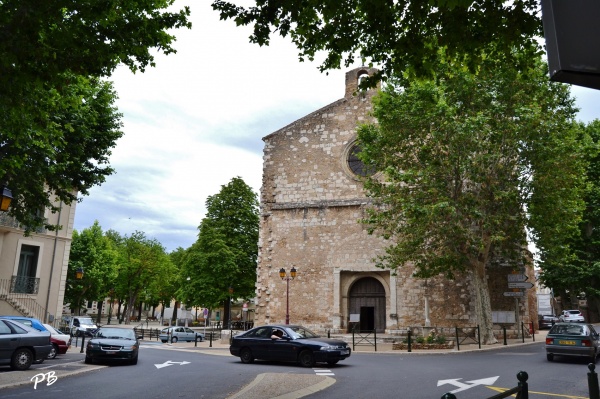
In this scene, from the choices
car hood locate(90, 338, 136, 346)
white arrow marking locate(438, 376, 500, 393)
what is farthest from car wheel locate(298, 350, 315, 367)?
car hood locate(90, 338, 136, 346)

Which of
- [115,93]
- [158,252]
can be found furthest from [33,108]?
[158,252]

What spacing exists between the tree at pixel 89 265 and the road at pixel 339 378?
1165 inches

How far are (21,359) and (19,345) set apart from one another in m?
0.37

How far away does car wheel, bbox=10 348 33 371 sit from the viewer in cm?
1160

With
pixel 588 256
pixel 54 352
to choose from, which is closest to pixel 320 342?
pixel 54 352

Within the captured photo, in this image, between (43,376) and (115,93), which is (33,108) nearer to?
(43,376)

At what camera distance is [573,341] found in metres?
13.1

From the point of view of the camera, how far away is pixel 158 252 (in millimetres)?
57250

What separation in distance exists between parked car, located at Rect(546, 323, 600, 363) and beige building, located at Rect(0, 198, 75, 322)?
21.8 meters

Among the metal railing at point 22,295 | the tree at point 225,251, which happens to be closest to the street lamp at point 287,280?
the metal railing at point 22,295

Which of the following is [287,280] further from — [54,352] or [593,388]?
[593,388]

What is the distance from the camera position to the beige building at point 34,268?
2278 cm

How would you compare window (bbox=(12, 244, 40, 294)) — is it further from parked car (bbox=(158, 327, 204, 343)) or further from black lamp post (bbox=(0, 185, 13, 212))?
black lamp post (bbox=(0, 185, 13, 212))

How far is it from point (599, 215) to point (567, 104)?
30.1 ft
